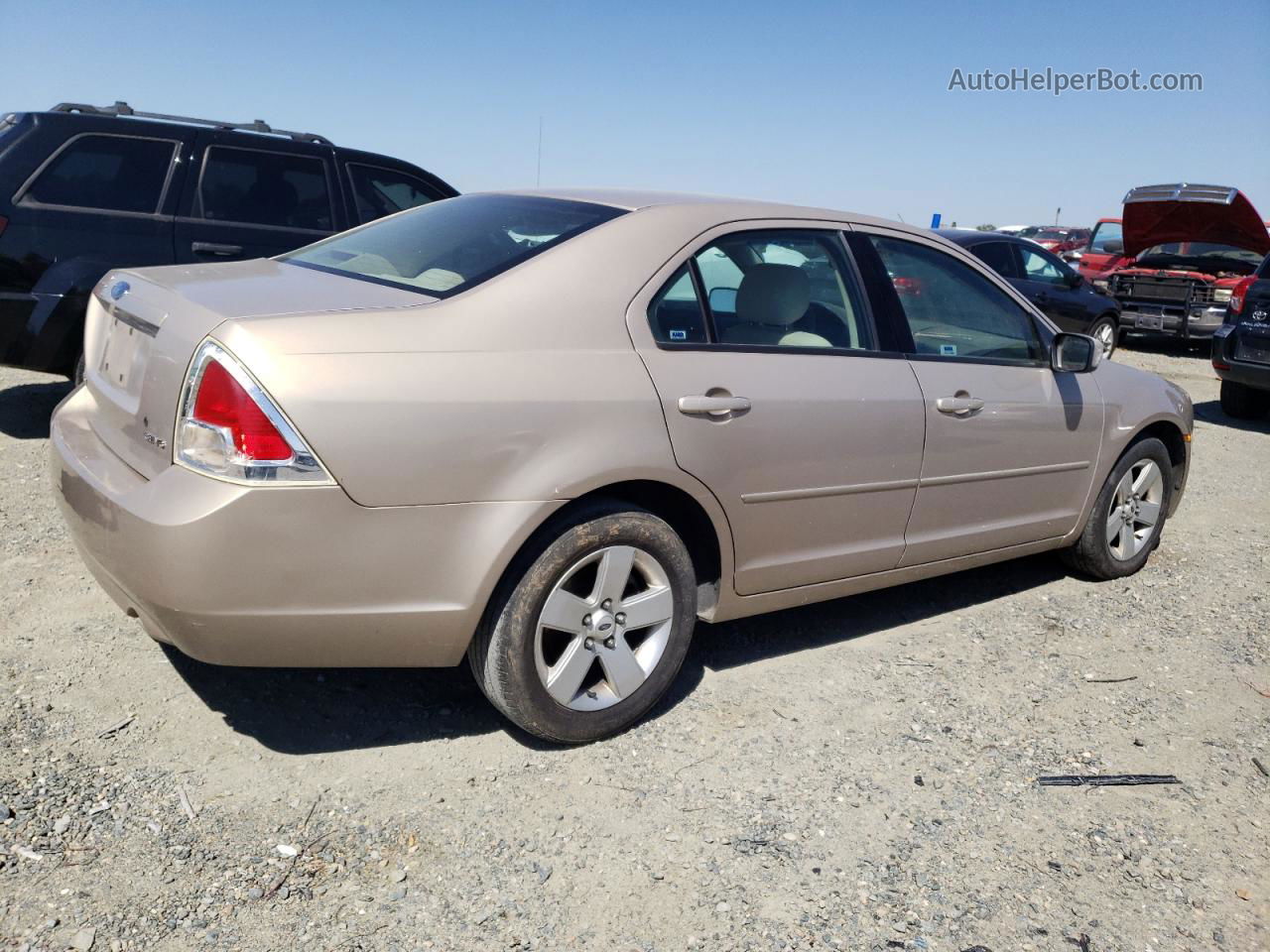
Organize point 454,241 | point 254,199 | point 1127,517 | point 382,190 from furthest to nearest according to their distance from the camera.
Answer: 1. point 382,190
2. point 254,199
3. point 1127,517
4. point 454,241

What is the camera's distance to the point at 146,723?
3207mm

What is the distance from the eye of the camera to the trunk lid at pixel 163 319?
2.79 meters

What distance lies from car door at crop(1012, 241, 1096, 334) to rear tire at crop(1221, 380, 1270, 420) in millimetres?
2697

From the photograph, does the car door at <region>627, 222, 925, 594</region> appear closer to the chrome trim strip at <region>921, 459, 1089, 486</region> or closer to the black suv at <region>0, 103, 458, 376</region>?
the chrome trim strip at <region>921, 459, 1089, 486</region>

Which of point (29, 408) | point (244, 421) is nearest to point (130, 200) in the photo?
point (29, 408)

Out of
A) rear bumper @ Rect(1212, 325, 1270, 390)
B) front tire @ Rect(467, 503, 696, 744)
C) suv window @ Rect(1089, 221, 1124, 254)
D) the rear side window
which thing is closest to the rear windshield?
the rear side window

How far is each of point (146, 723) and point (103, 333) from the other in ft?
3.81

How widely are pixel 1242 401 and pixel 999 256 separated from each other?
119 inches

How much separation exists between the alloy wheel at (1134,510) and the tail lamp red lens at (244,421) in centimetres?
386

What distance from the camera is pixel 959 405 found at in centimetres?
407

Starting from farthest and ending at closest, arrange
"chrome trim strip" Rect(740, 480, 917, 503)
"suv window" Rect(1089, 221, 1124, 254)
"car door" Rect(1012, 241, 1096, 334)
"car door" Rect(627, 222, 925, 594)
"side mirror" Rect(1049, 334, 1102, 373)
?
"suv window" Rect(1089, 221, 1124, 254) < "car door" Rect(1012, 241, 1096, 334) < "side mirror" Rect(1049, 334, 1102, 373) < "chrome trim strip" Rect(740, 480, 917, 503) < "car door" Rect(627, 222, 925, 594)

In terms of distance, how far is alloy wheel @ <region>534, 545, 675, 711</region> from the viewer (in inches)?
123

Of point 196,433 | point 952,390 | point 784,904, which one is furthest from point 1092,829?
point 196,433

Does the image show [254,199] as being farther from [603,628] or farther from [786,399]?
[603,628]
